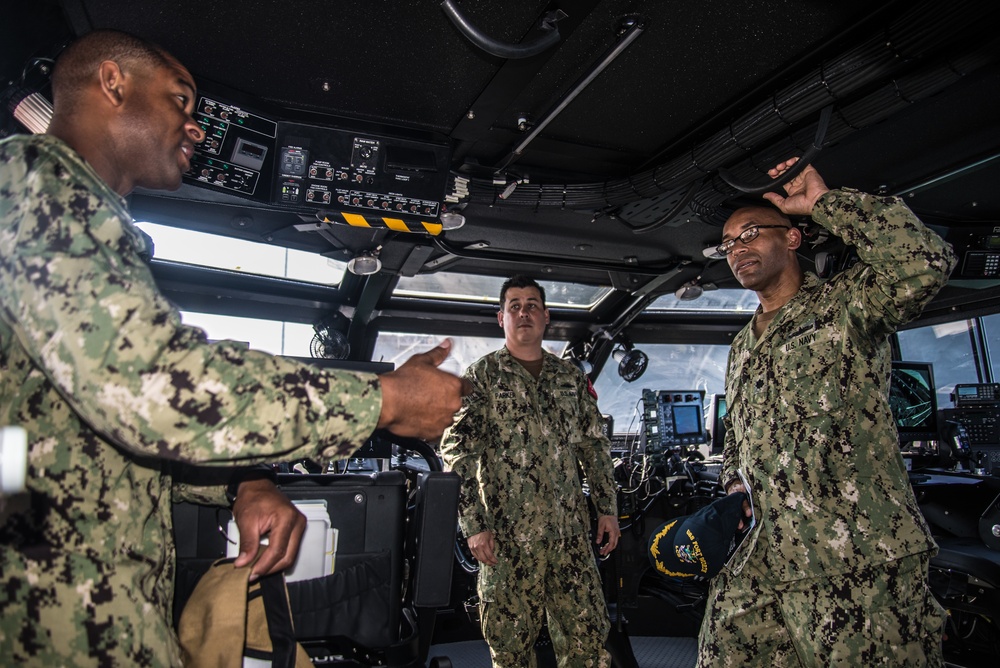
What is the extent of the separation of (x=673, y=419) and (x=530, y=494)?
2618 millimetres

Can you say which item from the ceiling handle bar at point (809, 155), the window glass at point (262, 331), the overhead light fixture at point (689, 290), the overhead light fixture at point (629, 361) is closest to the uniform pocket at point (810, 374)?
the ceiling handle bar at point (809, 155)

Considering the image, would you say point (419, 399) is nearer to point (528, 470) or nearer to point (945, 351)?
point (528, 470)

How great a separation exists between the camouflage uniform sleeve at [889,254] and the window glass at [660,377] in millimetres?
4361

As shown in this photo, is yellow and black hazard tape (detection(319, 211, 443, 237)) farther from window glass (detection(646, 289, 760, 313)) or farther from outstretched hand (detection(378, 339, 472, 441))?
window glass (detection(646, 289, 760, 313))

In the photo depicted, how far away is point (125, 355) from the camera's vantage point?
3.07 ft

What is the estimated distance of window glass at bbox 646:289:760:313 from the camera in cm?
630

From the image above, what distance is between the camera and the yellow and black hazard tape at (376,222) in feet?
9.97

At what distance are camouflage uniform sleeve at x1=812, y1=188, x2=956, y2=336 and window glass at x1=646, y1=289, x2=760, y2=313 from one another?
4.14m

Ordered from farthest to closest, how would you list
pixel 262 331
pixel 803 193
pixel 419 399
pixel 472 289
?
pixel 472 289 < pixel 262 331 < pixel 803 193 < pixel 419 399

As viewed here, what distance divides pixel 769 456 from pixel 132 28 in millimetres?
2951

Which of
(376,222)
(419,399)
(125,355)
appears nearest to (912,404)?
(376,222)

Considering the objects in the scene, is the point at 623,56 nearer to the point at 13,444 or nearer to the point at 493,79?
the point at 493,79

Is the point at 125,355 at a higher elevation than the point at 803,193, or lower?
lower

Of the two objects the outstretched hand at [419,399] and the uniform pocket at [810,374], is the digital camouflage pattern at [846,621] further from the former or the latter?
the outstretched hand at [419,399]
